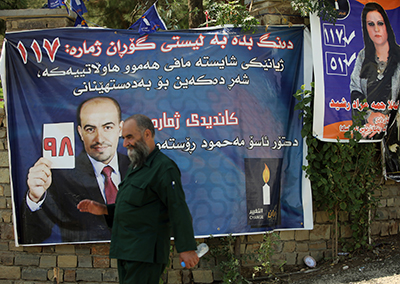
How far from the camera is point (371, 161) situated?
4.71 metres

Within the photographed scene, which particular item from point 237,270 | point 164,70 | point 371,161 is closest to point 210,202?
point 237,270

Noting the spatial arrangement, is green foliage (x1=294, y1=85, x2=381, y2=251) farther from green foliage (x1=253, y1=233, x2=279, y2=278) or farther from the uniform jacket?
the uniform jacket

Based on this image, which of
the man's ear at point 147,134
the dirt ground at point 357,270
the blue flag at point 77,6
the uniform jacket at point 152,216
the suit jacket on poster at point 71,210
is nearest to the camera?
the uniform jacket at point 152,216

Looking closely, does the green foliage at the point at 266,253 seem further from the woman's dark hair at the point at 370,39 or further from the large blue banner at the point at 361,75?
the woman's dark hair at the point at 370,39

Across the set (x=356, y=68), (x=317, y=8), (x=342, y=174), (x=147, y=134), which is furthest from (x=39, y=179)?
(x=356, y=68)

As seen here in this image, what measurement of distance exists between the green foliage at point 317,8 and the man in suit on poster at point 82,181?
97.3 inches

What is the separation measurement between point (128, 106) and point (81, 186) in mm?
1076

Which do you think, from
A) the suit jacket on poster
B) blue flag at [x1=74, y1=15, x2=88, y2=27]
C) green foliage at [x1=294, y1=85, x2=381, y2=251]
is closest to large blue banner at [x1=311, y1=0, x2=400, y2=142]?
green foliage at [x1=294, y1=85, x2=381, y2=251]

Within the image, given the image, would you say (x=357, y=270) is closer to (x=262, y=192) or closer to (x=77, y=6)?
(x=262, y=192)

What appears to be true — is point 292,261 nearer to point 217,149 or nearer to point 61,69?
point 217,149

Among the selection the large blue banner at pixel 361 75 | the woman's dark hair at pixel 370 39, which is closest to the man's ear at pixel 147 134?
the large blue banner at pixel 361 75

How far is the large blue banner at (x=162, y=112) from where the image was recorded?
432cm

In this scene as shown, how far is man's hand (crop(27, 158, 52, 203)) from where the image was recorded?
433cm

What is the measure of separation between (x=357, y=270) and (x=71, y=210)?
340 cm
